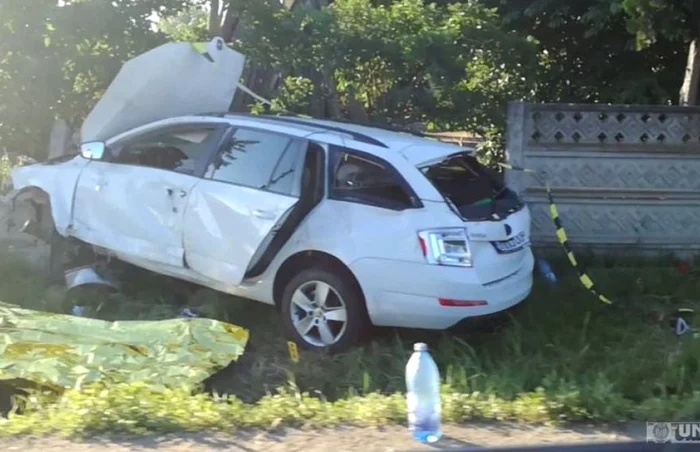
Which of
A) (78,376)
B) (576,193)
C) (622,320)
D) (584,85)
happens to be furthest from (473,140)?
(78,376)

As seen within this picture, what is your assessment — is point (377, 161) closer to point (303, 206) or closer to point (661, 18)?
point (303, 206)

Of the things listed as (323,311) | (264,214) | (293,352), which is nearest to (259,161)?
(264,214)

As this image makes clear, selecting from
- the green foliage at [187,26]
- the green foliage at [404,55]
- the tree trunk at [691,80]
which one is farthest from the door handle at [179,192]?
the tree trunk at [691,80]

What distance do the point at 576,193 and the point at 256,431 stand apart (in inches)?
204

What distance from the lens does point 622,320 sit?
7.72 metres

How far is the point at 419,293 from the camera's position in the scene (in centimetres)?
658

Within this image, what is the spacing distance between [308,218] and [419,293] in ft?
3.25

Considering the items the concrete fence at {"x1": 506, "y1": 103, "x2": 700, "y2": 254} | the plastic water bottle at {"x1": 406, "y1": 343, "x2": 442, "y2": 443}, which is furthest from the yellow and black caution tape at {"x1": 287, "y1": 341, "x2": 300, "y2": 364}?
the concrete fence at {"x1": 506, "y1": 103, "x2": 700, "y2": 254}

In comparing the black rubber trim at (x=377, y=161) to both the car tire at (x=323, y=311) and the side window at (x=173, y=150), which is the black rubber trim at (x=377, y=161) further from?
the side window at (x=173, y=150)

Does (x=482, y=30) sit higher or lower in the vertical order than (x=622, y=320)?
higher

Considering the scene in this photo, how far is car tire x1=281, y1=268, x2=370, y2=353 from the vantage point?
679 cm

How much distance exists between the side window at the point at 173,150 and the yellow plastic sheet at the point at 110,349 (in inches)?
52.7

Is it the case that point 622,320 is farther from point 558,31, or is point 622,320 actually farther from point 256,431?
point 558,31

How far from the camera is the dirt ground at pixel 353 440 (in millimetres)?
5035
